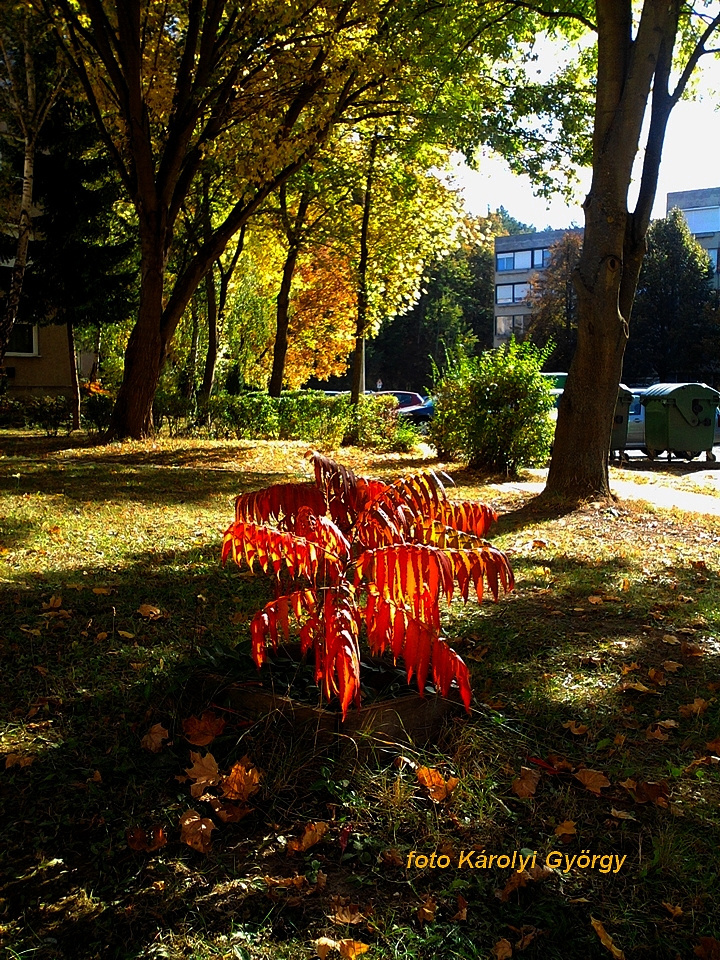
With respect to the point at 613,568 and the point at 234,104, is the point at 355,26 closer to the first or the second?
the point at 234,104

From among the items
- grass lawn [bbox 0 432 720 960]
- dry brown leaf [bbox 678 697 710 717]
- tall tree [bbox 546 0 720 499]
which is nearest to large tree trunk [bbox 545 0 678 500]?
tall tree [bbox 546 0 720 499]

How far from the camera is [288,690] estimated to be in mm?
3434

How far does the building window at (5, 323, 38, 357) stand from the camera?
77.8 feet

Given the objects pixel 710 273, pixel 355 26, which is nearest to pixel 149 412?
pixel 355 26

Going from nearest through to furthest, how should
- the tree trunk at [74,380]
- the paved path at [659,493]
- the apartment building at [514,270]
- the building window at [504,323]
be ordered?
the paved path at [659,493] < the tree trunk at [74,380] < the apartment building at [514,270] < the building window at [504,323]

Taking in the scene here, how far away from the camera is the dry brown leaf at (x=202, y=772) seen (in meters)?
3.09

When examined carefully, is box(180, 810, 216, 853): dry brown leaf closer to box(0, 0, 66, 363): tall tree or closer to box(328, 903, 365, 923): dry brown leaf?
Result: box(328, 903, 365, 923): dry brown leaf

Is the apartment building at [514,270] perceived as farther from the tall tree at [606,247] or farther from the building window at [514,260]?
the tall tree at [606,247]

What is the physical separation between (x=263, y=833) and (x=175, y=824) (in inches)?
12.1

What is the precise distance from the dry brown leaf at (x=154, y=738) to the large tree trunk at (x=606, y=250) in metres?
6.88

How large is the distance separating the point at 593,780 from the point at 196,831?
1492 mm

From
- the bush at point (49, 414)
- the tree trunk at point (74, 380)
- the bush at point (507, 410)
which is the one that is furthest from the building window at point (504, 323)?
the bush at point (507, 410)

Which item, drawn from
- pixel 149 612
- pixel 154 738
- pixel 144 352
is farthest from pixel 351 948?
pixel 144 352

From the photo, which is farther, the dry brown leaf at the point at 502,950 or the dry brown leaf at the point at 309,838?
the dry brown leaf at the point at 309,838
